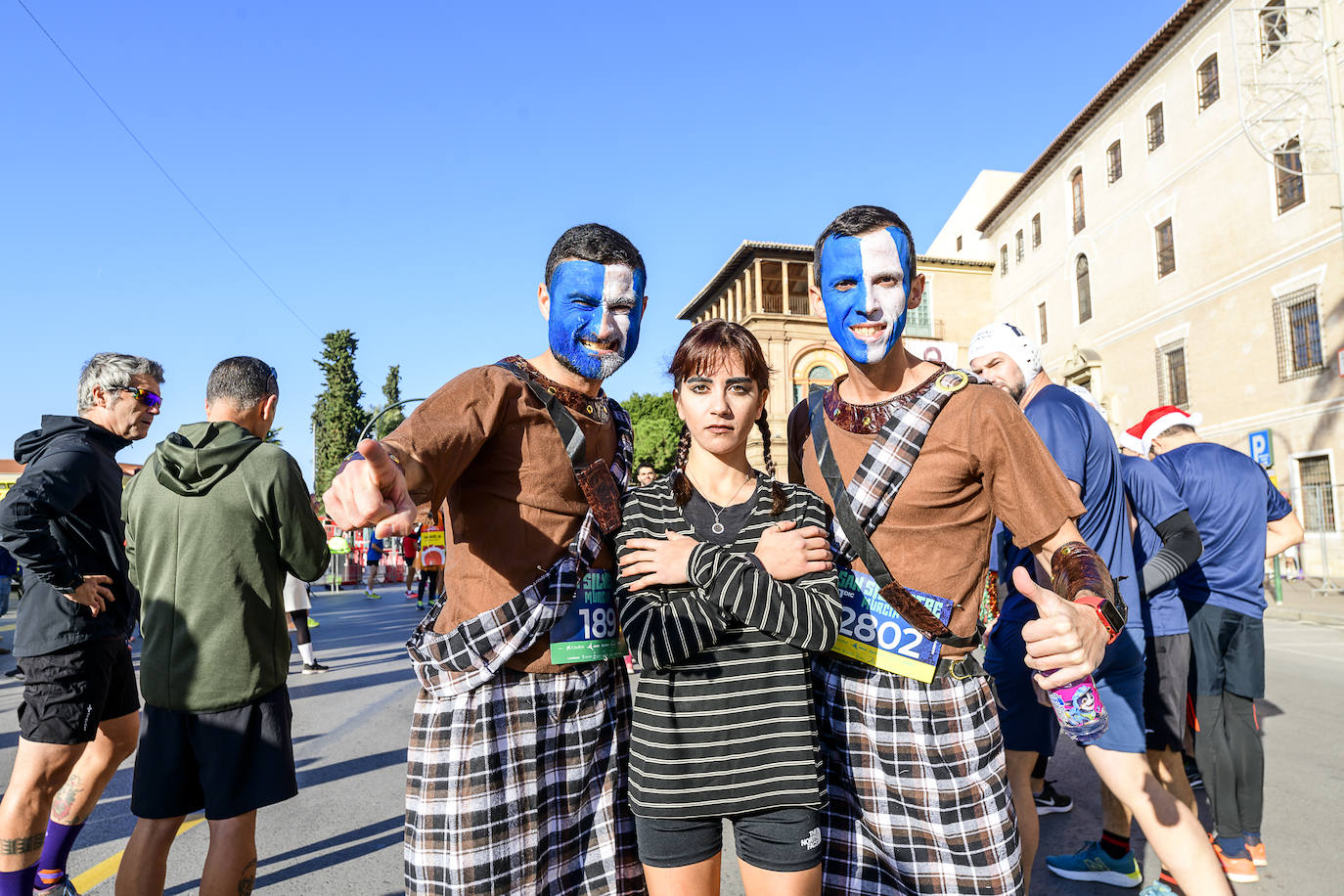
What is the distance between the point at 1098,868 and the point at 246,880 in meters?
3.47

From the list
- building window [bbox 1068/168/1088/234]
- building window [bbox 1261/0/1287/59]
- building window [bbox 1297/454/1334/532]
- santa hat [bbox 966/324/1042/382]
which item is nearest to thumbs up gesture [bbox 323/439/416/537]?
santa hat [bbox 966/324/1042/382]

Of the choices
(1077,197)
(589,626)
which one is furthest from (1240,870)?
(1077,197)

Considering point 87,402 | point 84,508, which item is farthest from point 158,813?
point 87,402

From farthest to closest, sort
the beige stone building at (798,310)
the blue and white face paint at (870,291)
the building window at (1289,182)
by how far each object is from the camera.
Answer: the beige stone building at (798,310)
the building window at (1289,182)
the blue and white face paint at (870,291)

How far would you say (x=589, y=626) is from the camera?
225cm

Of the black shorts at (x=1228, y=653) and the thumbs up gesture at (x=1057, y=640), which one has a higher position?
the thumbs up gesture at (x=1057, y=640)

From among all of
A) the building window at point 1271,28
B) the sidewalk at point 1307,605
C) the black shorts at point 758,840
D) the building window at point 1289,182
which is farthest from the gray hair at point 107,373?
the building window at point 1271,28

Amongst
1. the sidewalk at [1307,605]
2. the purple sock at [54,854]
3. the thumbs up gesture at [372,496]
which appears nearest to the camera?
the thumbs up gesture at [372,496]

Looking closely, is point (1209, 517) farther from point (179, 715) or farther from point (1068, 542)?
point (179, 715)

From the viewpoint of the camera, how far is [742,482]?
2385 millimetres

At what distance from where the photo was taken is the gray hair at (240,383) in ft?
11.0

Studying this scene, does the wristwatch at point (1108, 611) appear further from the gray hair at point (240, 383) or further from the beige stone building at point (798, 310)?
the beige stone building at point (798, 310)

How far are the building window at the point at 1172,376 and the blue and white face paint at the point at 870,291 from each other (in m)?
24.4

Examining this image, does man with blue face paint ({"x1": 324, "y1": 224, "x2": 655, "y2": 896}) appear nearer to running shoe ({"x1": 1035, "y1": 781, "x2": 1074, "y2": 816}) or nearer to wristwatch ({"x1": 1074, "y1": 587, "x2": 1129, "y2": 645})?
wristwatch ({"x1": 1074, "y1": 587, "x2": 1129, "y2": 645})
